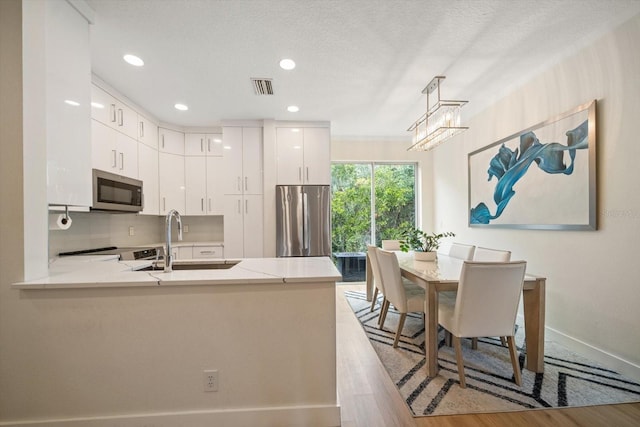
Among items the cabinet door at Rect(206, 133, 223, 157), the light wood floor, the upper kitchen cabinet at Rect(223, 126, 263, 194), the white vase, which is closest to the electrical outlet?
the light wood floor

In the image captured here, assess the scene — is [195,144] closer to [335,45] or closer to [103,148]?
[103,148]

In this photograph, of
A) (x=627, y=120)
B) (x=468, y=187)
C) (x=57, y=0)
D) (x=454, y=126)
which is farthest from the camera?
(x=468, y=187)

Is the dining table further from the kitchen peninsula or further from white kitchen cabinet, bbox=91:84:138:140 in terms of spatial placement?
white kitchen cabinet, bbox=91:84:138:140

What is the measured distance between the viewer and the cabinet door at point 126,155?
3.05 metres

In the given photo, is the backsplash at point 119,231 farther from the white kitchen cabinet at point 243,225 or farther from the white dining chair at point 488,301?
the white dining chair at point 488,301

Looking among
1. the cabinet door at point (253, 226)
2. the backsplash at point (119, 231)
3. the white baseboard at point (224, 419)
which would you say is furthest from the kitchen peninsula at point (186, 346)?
the cabinet door at point (253, 226)

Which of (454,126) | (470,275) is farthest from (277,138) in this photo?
(470,275)

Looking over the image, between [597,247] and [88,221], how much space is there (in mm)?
4922

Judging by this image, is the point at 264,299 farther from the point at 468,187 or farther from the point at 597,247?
the point at 468,187

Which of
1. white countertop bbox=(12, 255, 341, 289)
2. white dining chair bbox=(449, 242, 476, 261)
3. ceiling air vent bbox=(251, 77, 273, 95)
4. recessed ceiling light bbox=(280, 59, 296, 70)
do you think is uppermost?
recessed ceiling light bbox=(280, 59, 296, 70)

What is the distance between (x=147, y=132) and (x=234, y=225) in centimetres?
172

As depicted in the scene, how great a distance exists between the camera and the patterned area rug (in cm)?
171

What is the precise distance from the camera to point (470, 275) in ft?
5.90

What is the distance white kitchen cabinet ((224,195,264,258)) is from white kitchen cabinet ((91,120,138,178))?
48.4 inches
